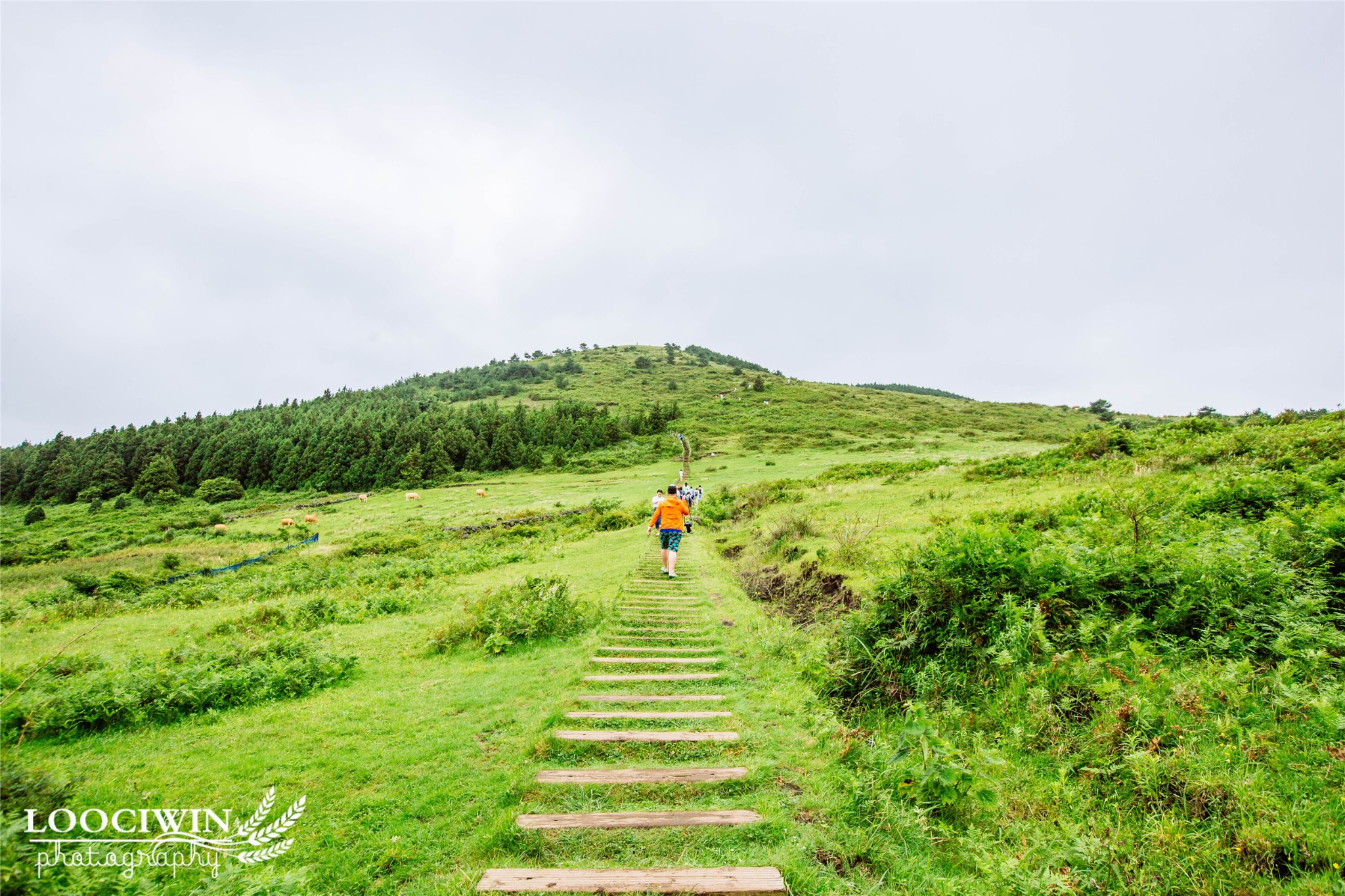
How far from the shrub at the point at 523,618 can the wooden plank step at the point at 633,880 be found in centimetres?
709

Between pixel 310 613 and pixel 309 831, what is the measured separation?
12460 millimetres

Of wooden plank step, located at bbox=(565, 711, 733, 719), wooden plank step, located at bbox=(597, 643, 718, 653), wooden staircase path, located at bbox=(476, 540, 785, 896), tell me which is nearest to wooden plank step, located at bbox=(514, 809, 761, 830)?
wooden staircase path, located at bbox=(476, 540, 785, 896)

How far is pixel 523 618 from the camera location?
1138cm

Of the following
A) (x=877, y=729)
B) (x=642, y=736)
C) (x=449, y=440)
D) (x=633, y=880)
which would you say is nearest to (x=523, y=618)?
(x=642, y=736)

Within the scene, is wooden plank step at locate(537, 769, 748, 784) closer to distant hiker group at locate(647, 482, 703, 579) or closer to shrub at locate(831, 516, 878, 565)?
shrub at locate(831, 516, 878, 565)

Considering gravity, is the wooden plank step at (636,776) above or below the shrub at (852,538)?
below

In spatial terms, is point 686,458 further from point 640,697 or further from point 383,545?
point 640,697

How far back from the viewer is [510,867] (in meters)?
4.26

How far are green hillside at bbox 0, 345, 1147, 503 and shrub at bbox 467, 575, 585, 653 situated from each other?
191 feet

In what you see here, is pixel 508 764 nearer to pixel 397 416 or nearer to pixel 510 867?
pixel 510 867

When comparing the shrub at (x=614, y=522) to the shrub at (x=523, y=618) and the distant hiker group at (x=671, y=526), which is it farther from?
the shrub at (x=523, y=618)

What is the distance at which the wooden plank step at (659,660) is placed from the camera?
8922 millimetres

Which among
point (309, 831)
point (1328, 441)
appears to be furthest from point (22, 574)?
point (1328, 441)

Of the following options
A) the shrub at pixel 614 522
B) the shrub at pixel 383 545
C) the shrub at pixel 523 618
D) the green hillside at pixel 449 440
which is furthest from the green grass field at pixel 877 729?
the green hillside at pixel 449 440
